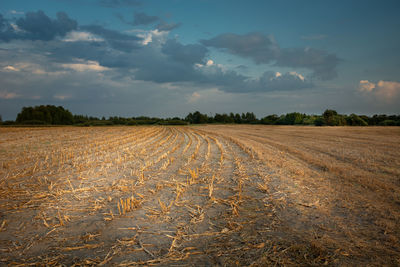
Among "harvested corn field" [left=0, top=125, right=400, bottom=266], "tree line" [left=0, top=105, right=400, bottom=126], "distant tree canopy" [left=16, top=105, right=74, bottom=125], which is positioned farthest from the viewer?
"distant tree canopy" [left=16, top=105, right=74, bottom=125]

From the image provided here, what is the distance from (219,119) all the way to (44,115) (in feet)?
228

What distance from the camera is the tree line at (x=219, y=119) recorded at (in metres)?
49.0

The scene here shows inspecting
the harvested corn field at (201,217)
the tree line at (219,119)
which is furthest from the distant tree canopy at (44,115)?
the harvested corn field at (201,217)

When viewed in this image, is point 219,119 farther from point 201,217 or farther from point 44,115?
point 201,217

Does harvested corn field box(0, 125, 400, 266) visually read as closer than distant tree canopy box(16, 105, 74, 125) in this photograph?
Yes

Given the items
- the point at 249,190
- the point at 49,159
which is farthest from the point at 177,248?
the point at 49,159

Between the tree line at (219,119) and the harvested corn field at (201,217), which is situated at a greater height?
the tree line at (219,119)

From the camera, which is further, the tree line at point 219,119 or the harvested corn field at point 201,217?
the tree line at point 219,119

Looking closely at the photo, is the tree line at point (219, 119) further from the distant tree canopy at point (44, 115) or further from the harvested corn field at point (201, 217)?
the harvested corn field at point (201, 217)

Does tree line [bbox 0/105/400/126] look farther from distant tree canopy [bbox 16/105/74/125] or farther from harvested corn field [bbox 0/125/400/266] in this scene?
harvested corn field [bbox 0/125/400/266]

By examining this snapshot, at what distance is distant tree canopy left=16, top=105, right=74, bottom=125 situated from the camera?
3209 inches

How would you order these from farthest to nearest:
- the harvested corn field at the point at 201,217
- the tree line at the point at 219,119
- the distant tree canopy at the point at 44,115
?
1. the distant tree canopy at the point at 44,115
2. the tree line at the point at 219,119
3. the harvested corn field at the point at 201,217

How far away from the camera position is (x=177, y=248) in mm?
3434

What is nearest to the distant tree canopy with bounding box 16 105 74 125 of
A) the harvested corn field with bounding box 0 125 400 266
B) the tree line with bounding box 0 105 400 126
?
the tree line with bounding box 0 105 400 126
